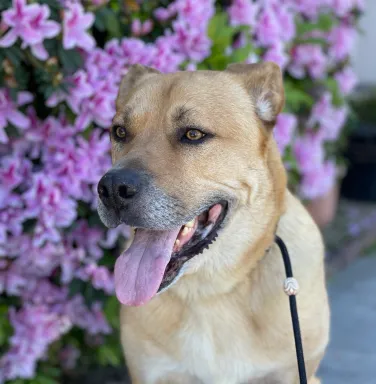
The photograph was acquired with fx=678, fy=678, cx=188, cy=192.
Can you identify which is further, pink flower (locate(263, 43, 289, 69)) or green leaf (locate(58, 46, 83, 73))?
pink flower (locate(263, 43, 289, 69))

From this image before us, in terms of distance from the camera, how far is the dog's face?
2.40 metres

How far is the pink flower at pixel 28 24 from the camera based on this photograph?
282cm

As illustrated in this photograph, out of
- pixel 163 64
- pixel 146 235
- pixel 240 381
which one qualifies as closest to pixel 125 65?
pixel 163 64

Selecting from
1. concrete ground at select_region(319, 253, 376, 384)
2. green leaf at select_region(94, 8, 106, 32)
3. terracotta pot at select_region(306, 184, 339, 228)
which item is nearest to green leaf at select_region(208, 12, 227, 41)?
green leaf at select_region(94, 8, 106, 32)

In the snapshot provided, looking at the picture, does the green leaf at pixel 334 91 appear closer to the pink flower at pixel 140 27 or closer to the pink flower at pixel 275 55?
the pink flower at pixel 275 55

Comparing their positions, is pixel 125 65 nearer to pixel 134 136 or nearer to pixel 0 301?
pixel 134 136

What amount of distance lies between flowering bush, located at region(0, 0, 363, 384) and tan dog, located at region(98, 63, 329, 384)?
38 cm

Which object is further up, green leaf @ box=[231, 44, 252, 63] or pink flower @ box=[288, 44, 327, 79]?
green leaf @ box=[231, 44, 252, 63]

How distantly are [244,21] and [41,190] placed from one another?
1.58 m

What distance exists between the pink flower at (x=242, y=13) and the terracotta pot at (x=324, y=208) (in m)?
2.71

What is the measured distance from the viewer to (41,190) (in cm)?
314

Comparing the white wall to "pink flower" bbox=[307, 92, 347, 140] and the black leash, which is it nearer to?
"pink flower" bbox=[307, 92, 347, 140]

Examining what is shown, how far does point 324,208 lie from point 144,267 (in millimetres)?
4367

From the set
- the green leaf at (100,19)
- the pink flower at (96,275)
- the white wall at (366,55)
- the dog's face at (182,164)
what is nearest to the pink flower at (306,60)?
the green leaf at (100,19)
